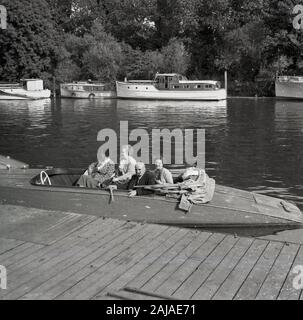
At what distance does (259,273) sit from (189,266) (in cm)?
148

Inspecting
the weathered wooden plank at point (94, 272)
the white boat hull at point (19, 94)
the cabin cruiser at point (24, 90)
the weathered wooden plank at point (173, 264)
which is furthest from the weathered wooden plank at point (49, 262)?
the cabin cruiser at point (24, 90)

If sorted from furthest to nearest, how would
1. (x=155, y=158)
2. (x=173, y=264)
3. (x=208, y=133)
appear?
(x=208, y=133)
(x=155, y=158)
(x=173, y=264)

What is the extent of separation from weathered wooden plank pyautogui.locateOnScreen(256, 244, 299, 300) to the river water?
6878 millimetres

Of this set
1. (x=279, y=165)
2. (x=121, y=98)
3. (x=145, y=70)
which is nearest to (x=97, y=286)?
(x=279, y=165)

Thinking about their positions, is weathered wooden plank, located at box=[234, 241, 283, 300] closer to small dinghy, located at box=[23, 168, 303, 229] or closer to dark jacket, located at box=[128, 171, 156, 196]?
small dinghy, located at box=[23, 168, 303, 229]

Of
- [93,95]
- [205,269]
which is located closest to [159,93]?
[93,95]

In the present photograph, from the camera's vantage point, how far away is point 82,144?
33188 mm

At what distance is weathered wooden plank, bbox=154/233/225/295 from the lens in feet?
A: 33.9

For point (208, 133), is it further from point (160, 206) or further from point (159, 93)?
point (159, 93)

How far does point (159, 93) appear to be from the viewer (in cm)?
6894

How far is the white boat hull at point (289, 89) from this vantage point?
6681 centimetres

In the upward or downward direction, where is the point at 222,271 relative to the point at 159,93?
downward

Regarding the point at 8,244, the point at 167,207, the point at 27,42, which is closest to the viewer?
the point at 8,244
